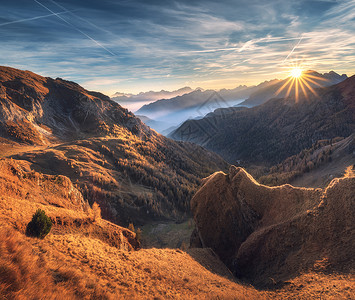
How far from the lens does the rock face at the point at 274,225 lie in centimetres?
1445

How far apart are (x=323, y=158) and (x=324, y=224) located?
71.4 m

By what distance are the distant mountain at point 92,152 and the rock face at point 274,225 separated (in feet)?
105

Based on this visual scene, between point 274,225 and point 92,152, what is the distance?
6112cm

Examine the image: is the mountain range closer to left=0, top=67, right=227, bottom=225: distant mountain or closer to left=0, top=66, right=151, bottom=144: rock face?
left=0, top=67, right=227, bottom=225: distant mountain

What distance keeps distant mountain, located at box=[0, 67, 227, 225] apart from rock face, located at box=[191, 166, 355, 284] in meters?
31.9

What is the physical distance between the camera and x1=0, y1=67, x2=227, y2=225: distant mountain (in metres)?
51.2

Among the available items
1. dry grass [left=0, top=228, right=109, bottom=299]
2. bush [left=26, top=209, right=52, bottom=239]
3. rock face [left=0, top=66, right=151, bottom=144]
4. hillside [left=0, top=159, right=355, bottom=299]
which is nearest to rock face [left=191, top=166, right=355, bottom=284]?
hillside [left=0, top=159, right=355, bottom=299]

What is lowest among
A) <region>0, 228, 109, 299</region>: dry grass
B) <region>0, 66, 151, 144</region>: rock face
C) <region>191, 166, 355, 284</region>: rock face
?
<region>191, 166, 355, 284</region>: rock face

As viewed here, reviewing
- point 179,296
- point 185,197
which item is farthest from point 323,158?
point 179,296

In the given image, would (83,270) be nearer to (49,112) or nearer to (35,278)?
(35,278)

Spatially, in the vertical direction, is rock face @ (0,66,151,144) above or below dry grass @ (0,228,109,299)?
above

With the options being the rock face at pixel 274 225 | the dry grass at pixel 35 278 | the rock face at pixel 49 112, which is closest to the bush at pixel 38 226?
the dry grass at pixel 35 278

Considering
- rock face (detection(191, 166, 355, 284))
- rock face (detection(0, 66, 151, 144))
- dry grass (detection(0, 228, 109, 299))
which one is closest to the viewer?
dry grass (detection(0, 228, 109, 299))

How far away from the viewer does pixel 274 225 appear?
1967 centimetres
